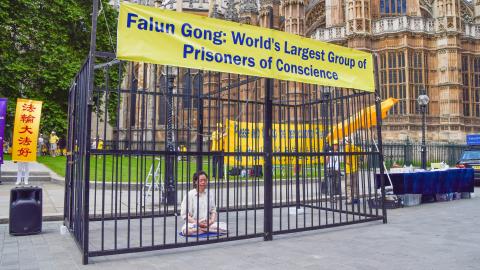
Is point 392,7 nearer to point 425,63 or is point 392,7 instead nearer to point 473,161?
point 425,63

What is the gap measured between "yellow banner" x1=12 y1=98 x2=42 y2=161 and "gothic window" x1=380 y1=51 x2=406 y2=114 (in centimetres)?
2229

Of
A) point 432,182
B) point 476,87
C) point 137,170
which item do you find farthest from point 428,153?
point 137,170

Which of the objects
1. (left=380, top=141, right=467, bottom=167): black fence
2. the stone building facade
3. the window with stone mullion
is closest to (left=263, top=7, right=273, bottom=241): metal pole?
(left=380, top=141, right=467, bottom=167): black fence

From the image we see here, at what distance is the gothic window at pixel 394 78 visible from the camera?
2656cm

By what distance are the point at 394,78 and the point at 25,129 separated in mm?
23095

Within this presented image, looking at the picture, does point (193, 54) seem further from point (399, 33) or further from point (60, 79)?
point (399, 33)

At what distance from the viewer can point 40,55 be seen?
2359 cm

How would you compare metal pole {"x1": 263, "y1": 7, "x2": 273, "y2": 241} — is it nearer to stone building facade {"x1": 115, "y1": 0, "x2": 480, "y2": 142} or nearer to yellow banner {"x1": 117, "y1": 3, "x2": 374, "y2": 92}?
yellow banner {"x1": 117, "y1": 3, "x2": 374, "y2": 92}

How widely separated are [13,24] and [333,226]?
22.4m

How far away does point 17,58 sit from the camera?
73.5 feet

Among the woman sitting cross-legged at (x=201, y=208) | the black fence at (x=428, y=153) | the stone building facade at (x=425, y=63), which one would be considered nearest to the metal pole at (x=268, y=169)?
the woman sitting cross-legged at (x=201, y=208)

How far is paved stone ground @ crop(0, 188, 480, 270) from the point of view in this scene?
494cm

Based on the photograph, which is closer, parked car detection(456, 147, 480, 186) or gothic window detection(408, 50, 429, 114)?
parked car detection(456, 147, 480, 186)

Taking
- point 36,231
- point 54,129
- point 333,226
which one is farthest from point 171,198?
point 54,129
